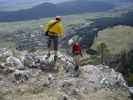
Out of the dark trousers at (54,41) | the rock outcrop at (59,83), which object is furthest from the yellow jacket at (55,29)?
the rock outcrop at (59,83)

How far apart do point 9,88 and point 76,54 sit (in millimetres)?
7215

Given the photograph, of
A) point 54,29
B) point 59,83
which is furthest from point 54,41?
point 59,83

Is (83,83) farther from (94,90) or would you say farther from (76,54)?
(76,54)

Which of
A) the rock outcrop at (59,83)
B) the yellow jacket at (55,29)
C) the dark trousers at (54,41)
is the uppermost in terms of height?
the yellow jacket at (55,29)

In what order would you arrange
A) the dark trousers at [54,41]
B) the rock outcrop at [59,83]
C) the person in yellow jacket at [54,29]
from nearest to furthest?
the rock outcrop at [59,83]
the person in yellow jacket at [54,29]
the dark trousers at [54,41]

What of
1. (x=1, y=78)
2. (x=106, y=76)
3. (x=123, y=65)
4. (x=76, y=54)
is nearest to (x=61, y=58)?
(x=76, y=54)

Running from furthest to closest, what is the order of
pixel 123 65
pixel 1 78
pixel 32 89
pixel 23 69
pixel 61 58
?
pixel 123 65 < pixel 61 58 < pixel 23 69 < pixel 1 78 < pixel 32 89

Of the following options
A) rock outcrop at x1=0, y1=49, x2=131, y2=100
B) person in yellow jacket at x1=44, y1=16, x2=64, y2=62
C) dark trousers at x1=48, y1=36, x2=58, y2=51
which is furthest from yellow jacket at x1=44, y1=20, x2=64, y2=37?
rock outcrop at x1=0, y1=49, x2=131, y2=100

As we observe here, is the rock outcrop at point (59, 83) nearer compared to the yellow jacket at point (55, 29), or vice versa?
the rock outcrop at point (59, 83)

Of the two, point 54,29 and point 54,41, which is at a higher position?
point 54,29

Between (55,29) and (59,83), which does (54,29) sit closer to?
(55,29)

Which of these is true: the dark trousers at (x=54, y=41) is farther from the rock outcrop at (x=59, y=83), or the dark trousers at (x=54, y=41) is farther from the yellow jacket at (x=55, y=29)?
the rock outcrop at (x=59, y=83)

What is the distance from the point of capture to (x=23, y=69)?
2889 cm

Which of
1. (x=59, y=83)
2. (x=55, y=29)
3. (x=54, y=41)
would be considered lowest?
(x=59, y=83)
